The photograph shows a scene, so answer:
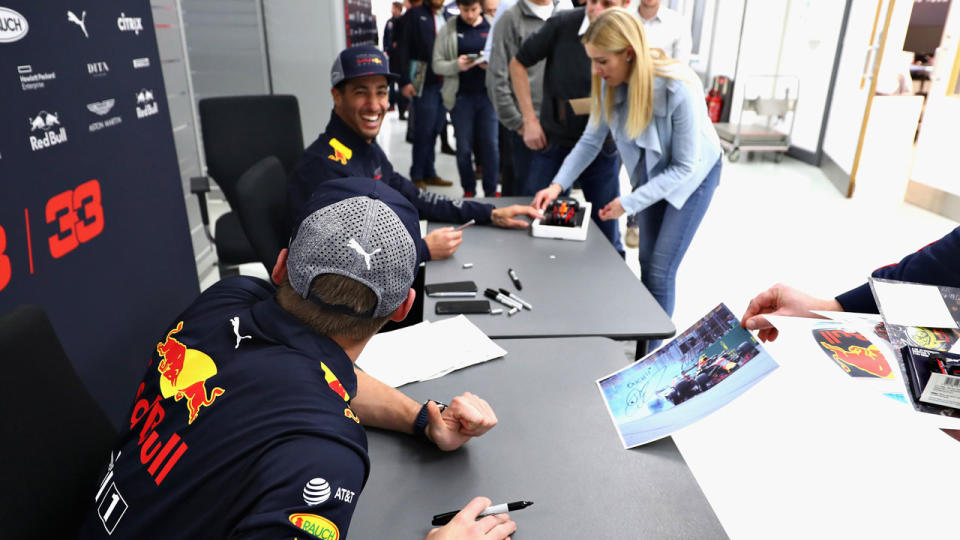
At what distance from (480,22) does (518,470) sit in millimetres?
4005

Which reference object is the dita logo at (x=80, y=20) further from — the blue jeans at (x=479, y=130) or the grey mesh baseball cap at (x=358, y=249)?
the blue jeans at (x=479, y=130)

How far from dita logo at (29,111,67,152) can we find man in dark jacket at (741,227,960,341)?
1.83 meters

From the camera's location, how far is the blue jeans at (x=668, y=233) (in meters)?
A: 2.24

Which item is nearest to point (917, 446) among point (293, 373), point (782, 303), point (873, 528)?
point (873, 528)

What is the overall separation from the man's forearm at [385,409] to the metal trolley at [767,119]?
637 cm

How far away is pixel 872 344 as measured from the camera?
100 centimetres

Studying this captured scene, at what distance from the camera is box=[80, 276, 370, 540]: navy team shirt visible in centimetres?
67

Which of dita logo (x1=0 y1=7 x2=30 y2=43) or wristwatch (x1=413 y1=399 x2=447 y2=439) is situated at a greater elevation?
dita logo (x1=0 y1=7 x2=30 y2=43)

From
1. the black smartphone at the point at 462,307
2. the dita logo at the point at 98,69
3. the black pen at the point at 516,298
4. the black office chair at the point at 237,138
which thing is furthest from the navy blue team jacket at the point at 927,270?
the black office chair at the point at 237,138

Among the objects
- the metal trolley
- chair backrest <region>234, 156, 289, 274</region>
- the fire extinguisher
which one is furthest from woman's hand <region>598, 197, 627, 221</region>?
the fire extinguisher

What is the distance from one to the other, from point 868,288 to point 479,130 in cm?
346

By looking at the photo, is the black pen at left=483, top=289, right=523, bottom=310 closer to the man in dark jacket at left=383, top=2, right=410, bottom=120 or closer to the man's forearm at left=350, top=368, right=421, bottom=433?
the man's forearm at left=350, top=368, right=421, bottom=433

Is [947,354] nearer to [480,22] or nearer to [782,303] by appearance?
[782,303]

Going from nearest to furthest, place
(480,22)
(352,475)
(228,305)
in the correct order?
(352,475)
(228,305)
(480,22)
